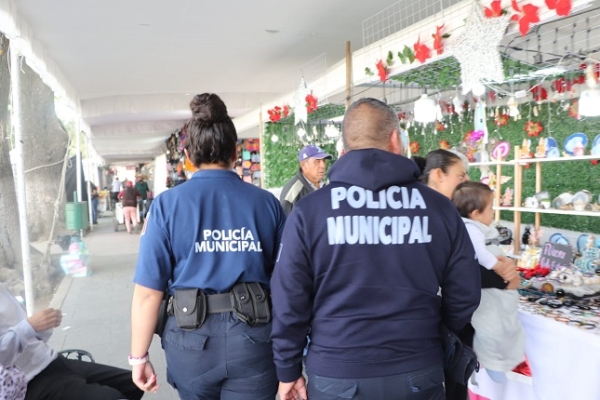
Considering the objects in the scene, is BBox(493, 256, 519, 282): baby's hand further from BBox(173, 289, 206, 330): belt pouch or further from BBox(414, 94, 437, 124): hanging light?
BBox(414, 94, 437, 124): hanging light

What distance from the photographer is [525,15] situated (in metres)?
2.86

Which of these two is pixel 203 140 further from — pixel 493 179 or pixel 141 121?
pixel 141 121

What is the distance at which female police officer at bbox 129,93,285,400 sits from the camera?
59.9 inches

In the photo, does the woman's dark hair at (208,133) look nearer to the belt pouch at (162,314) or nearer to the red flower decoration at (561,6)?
the belt pouch at (162,314)

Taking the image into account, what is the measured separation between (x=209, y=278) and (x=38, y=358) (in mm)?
1000

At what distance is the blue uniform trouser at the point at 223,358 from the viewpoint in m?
1.52

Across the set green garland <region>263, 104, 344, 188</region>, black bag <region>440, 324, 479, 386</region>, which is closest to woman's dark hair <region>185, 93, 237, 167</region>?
black bag <region>440, 324, 479, 386</region>

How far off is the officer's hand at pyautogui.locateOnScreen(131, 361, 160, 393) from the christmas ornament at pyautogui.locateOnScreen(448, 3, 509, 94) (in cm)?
264

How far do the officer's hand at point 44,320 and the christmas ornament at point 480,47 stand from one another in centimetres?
278

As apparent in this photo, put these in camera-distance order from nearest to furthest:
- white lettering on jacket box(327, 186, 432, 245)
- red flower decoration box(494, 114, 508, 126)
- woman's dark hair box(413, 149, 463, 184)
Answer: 1. white lettering on jacket box(327, 186, 432, 245)
2. woman's dark hair box(413, 149, 463, 184)
3. red flower decoration box(494, 114, 508, 126)

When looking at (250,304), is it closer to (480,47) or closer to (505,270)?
(505,270)

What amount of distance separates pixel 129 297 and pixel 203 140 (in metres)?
4.31

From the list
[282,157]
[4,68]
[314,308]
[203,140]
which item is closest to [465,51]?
[203,140]

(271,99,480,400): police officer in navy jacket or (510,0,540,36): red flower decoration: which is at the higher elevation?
(510,0,540,36): red flower decoration
